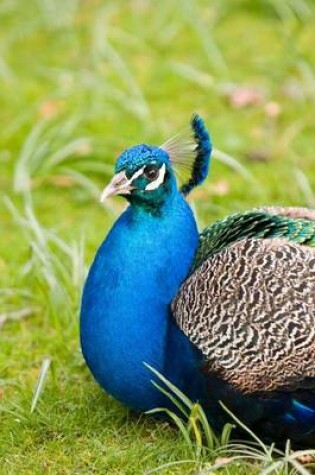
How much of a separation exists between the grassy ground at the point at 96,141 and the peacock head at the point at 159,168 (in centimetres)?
73

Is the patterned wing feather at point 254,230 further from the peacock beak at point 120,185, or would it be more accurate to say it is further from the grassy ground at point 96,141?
the grassy ground at point 96,141

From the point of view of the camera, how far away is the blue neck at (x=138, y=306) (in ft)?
11.8

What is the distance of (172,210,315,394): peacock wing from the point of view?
3424 millimetres

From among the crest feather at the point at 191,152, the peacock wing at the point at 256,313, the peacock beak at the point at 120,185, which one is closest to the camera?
the peacock wing at the point at 256,313

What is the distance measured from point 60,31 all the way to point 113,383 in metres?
3.98

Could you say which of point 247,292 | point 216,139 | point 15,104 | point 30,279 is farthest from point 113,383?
point 15,104

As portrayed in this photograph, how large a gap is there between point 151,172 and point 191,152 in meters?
0.22

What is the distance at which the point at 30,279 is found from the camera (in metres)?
4.77

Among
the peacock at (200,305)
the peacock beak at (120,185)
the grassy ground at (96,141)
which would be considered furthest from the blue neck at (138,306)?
the grassy ground at (96,141)

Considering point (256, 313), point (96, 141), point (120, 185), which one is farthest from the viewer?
point (96, 141)

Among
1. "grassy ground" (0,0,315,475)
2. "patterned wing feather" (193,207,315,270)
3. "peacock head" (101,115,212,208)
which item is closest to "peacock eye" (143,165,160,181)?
"peacock head" (101,115,212,208)

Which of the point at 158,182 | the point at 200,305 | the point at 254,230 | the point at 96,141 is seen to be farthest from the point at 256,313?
the point at 96,141

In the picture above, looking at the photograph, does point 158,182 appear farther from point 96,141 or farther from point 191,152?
point 96,141

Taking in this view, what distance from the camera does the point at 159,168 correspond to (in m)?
3.66
